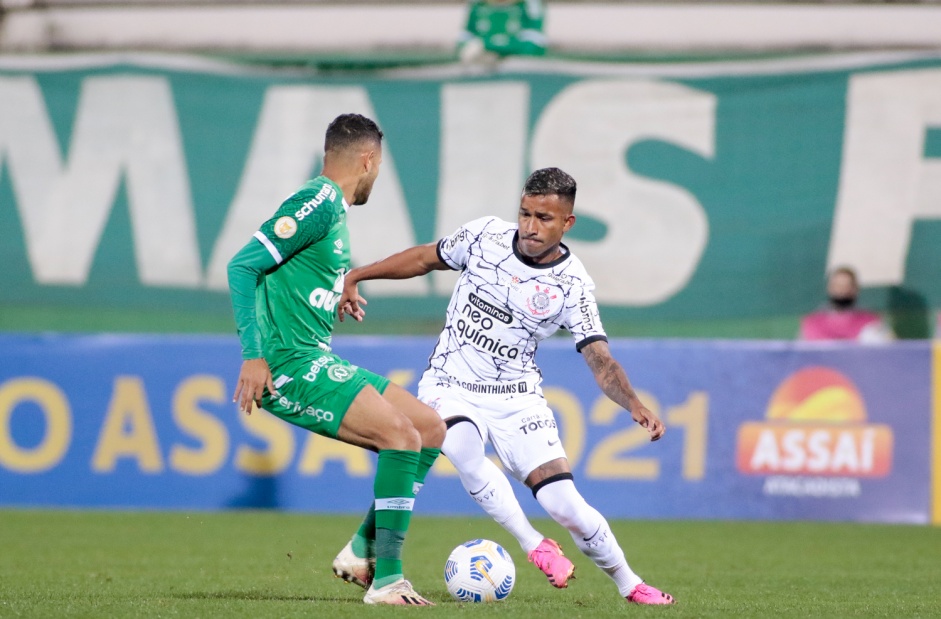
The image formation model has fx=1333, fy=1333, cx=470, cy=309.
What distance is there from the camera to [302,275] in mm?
5727

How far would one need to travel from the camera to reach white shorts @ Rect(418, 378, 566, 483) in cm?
639

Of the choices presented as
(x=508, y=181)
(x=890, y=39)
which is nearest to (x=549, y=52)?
(x=508, y=181)

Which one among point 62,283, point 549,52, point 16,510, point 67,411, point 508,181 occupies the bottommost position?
point 16,510

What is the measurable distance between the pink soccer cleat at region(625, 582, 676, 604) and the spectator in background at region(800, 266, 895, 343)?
21.7 ft

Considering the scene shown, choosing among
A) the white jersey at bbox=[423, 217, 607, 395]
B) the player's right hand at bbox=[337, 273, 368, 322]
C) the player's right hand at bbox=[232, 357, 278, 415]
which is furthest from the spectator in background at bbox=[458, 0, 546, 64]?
the player's right hand at bbox=[232, 357, 278, 415]

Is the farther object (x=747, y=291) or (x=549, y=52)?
(x=549, y=52)

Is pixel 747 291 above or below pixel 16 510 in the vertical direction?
above

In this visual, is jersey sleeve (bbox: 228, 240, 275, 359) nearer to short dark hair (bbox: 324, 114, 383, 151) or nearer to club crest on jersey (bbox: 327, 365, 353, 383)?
club crest on jersey (bbox: 327, 365, 353, 383)

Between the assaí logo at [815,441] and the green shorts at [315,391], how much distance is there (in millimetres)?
6368

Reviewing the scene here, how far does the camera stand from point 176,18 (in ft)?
51.3

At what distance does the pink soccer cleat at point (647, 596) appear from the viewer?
6.02m

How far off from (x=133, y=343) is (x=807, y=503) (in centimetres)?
598

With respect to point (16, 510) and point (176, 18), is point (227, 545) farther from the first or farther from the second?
point (176, 18)

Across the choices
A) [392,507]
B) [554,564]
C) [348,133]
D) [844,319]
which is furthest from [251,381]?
[844,319]
